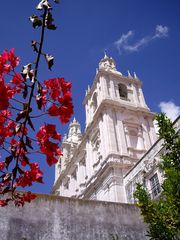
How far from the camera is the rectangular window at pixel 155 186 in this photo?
15263 millimetres

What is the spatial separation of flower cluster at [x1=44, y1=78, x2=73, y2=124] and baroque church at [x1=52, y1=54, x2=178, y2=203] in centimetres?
1354

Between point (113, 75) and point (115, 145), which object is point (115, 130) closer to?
point (115, 145)

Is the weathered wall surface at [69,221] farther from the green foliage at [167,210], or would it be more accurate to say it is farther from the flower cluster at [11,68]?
the flower cluster at [11,68]

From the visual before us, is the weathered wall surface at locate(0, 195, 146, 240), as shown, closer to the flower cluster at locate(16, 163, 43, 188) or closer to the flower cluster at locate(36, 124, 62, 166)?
the flower cluster at locate(16, 163, 43, 188)

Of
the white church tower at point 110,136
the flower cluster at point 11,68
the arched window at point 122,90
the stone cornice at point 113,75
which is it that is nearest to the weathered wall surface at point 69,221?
the flower cluster at point 11,68

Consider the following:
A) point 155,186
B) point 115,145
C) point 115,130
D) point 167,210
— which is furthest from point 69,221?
point 115,130

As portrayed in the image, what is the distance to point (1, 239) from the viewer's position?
764 cm

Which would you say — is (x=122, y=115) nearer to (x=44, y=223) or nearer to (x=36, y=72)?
(x=44, y=223)

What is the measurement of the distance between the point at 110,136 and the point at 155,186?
6.91m

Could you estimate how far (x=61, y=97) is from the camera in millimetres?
2404

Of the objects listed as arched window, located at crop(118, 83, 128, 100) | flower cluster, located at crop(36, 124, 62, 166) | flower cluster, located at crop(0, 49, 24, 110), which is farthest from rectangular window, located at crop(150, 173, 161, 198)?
flower cluster, located at crop(0, 49, 24, 110)

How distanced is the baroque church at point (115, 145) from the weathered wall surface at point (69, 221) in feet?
20.0

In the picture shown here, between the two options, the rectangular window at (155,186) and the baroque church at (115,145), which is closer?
the rectangular window at (155,186)

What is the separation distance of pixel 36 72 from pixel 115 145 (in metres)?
19.7
